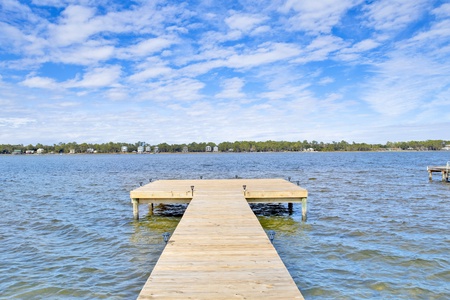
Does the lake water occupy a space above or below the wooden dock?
below

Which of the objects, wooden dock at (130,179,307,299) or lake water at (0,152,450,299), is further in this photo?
lake water at (0,152,450,299)

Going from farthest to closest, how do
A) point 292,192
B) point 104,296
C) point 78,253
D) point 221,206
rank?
point 292,192
point 221,206
point 78,253
point 104,296

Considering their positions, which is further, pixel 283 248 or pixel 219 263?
pixel 283 248

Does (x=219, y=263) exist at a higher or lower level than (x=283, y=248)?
higher

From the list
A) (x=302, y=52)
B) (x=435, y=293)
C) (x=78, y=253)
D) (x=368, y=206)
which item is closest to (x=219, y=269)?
(x=435, y=293)

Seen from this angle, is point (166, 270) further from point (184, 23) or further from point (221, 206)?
point (184, 23)

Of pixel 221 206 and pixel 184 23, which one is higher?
pixel 184 23

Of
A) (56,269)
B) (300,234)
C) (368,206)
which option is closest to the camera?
(56,269)

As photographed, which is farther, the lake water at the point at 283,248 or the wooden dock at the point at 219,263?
the lake water at the point at 283,248

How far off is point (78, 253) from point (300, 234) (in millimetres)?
7365

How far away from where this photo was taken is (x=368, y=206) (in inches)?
641

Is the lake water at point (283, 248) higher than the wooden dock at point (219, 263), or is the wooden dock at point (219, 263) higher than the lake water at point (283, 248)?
the wooden dock at point (219, 263)

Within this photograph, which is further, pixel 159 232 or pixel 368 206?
pixel 368 206

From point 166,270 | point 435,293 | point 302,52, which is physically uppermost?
point 302,52
